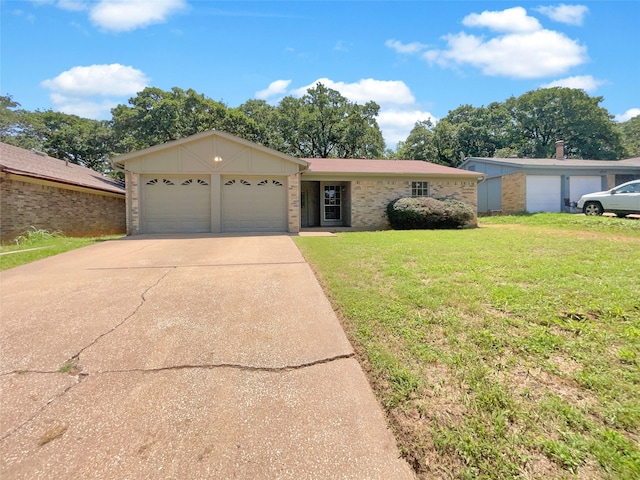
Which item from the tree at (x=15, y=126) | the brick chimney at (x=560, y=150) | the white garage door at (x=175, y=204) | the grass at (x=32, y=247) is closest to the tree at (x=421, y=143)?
the brick chimney at (x=560, y=150)

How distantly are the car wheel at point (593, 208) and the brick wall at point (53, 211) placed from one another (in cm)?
2283

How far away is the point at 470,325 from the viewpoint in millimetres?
2979

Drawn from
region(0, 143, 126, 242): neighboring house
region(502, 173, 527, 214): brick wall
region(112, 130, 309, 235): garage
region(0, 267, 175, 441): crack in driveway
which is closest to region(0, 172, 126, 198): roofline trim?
region(0, 143, 126, 242): neighboring house

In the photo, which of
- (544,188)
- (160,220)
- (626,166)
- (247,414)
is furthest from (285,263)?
(626,166)

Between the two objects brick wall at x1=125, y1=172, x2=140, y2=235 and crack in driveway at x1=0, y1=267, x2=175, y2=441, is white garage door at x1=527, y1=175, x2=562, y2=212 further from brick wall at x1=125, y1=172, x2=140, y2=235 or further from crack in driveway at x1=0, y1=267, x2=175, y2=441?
crack in driveway at x1=0, y1=267, x2=175, y2=441

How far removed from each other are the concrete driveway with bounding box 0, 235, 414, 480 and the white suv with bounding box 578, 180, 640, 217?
15.8 metres

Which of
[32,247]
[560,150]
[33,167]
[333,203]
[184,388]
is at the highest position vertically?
[560,150]

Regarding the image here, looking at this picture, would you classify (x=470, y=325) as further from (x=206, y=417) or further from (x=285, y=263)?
(x=285, y=263)

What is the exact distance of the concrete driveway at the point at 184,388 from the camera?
5.33 ft

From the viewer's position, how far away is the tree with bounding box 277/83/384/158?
2561cm

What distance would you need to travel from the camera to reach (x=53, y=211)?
463 inches

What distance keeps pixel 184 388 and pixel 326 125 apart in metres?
26.3

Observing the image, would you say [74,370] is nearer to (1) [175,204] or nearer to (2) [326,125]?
(1) [175,204]

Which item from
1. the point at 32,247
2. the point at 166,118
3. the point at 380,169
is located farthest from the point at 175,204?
the point at 166,118
